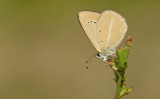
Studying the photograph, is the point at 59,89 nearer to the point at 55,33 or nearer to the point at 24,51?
the point at 24,51

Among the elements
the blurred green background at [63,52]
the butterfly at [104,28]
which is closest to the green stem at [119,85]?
the butterfly at [104,28]

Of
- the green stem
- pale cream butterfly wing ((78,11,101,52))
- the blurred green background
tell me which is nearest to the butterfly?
pale cream butterfly wing ((78,11,101,52))

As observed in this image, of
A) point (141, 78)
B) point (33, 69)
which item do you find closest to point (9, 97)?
point (33, 69)

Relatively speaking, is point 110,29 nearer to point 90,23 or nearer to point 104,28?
point 104,28

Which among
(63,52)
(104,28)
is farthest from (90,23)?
(63,52)

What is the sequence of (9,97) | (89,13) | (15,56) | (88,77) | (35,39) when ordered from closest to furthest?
(89,13) < (9,97) < (88,77) < (15,56) < (35,39)
